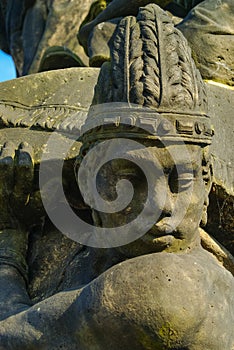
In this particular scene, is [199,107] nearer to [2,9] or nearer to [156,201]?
[156,201]

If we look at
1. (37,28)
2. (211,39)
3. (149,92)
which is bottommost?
(37,28)

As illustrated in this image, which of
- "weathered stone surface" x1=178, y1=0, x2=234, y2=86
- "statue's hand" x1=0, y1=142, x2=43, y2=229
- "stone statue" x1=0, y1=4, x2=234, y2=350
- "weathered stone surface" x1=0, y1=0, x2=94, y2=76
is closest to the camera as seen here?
"stone statue" x1=0, y1=4, x2=234, y2=350

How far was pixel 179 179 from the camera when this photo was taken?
2.69 m

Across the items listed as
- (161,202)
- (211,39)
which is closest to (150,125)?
(161,202)

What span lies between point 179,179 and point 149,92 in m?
0.23

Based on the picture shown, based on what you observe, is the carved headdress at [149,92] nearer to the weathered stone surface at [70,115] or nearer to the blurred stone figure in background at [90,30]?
the blurred stone figure in background at [90,30]

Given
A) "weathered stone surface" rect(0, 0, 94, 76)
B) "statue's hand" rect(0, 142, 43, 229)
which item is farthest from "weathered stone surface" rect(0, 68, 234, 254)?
"weathered stone surface" rect(0, 0, 94, 76)

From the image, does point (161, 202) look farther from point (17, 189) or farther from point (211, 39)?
point (211, 39)

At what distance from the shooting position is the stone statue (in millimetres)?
2549

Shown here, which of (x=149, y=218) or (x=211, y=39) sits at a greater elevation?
(x=211, y=39)

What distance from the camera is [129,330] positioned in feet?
8.36

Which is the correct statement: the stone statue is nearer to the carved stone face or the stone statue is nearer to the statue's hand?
the carved stone face

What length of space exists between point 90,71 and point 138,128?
3.30 ft

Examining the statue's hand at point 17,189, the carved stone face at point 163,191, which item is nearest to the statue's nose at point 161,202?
the carved stone face at point 163,191
